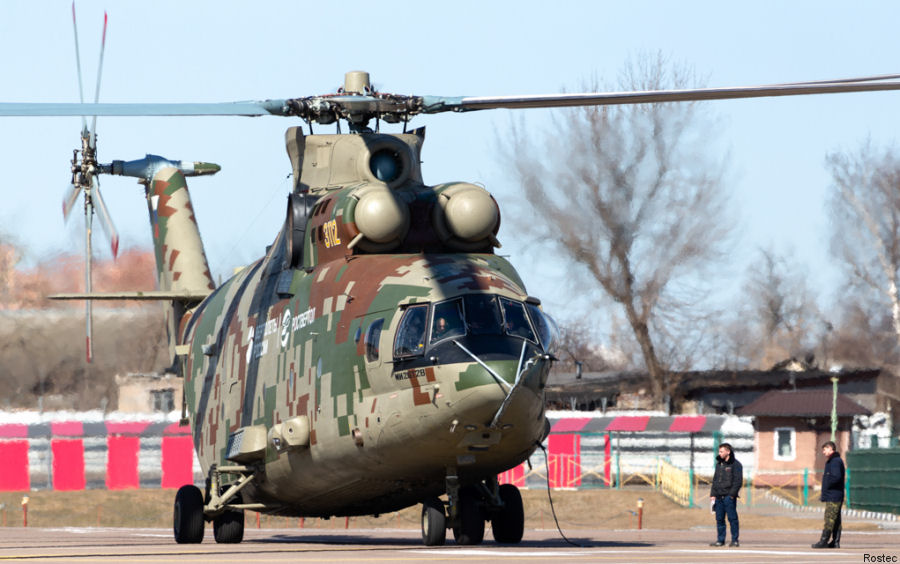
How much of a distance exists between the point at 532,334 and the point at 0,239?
32.1m

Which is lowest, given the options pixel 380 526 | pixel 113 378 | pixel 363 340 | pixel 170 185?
pixel 380 526

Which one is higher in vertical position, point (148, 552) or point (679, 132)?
point (679, 132)

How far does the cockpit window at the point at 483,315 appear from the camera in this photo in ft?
56.3

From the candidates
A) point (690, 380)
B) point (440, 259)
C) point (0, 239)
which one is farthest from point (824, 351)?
point (440, 259)

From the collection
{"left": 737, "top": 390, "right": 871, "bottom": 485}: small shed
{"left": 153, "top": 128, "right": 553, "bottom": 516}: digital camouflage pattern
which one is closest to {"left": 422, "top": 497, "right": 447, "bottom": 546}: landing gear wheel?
{"left": 153, "top": 128, "right": 553, "bottom": 516}: digital camouflage pattern

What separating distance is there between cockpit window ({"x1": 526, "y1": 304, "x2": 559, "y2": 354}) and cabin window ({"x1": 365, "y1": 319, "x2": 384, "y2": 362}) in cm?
190

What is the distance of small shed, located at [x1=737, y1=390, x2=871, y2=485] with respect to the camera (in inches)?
1912

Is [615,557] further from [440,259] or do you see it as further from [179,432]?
[179,432]

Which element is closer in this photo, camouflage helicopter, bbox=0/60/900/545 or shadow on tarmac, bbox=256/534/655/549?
camouflage helicopter, bbox=0/60/900/545

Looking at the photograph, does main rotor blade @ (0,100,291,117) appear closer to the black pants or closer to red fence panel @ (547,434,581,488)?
the black pants

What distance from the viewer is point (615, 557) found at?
1485cm

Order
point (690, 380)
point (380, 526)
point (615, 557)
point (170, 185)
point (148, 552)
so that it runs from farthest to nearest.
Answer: point (690, 380)
point (380, 526)
point (170, 185)
point (148, 552)
point (615, 557)

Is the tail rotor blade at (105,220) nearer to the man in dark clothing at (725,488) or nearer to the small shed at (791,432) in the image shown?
the man in dark clothing at (725,488)

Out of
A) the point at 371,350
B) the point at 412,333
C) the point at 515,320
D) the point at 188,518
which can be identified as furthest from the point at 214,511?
the point at 515,320
